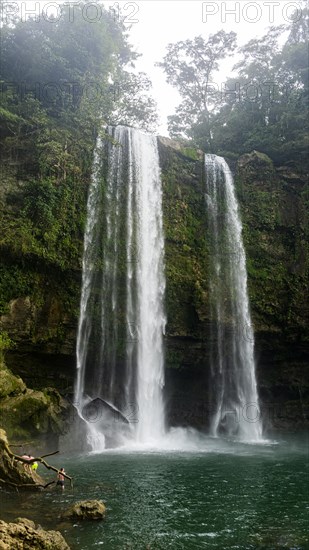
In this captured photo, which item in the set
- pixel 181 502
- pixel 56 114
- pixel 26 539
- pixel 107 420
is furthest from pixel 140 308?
pixel 26 539

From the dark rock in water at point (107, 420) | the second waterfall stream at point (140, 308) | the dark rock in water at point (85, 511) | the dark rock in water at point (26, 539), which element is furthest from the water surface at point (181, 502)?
the second waterfall stream at point (140, 308)

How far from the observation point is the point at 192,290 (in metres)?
18.2

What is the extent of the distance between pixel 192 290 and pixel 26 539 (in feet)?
44.8

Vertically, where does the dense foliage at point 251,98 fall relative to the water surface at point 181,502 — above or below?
above

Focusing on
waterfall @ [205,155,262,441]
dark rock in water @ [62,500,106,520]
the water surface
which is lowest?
the water surface

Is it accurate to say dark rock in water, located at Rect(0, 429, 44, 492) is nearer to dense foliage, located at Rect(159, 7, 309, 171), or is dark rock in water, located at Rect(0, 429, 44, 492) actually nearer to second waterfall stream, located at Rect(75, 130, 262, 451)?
second waterfall stream, located at Rect(75, 130, 262, 451)

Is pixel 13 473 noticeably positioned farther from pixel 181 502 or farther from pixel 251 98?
pixel 251 98

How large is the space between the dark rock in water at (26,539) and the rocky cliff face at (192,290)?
10323mm

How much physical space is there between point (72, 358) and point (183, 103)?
23128 mm

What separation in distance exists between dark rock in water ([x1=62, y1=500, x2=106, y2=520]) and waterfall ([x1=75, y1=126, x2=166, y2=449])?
8.19 metres

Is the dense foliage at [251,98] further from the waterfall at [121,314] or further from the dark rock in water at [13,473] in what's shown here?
the dark rock in water at [13,473]

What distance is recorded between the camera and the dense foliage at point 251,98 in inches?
922

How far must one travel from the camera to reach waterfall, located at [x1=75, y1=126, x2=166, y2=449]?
1631 cm

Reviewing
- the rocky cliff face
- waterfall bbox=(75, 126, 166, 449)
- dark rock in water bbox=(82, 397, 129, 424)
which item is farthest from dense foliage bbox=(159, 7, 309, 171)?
dark rock in water bbox=(82, 397, 129, 424)
